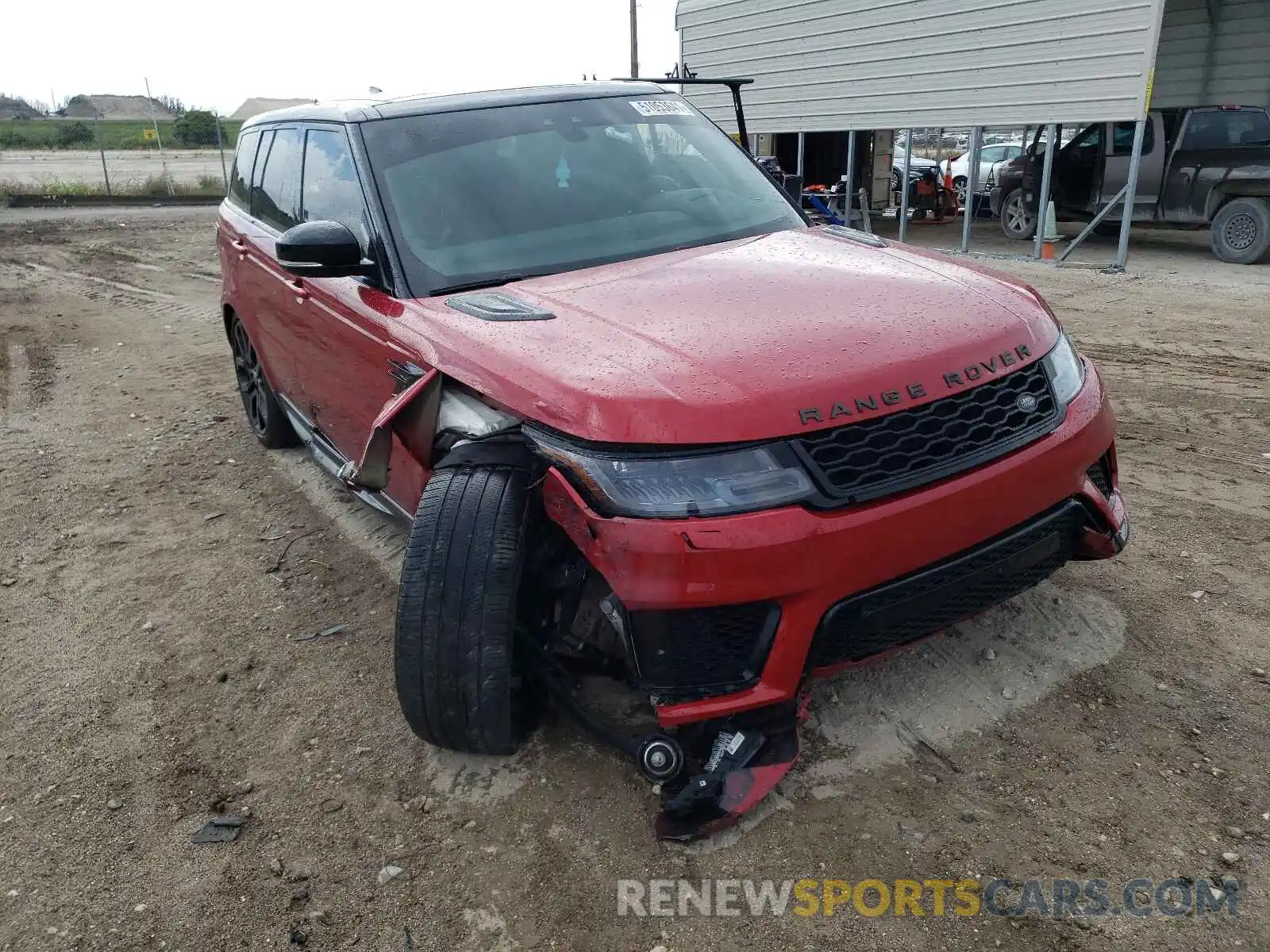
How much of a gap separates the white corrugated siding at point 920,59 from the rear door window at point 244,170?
376 inches

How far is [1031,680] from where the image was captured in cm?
306

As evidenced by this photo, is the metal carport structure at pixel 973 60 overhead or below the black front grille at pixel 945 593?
overhead

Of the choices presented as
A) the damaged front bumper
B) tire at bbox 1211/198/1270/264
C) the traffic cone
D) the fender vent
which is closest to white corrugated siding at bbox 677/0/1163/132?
the traffic cone

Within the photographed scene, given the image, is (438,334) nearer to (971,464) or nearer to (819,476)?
(819,476)

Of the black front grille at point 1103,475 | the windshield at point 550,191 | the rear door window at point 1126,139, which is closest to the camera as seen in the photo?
the black front grille at point 1103,475

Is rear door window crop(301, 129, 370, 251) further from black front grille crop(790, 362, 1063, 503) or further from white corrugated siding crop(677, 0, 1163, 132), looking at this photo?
white corrugated siding crop(677, 0, 1163, 132)

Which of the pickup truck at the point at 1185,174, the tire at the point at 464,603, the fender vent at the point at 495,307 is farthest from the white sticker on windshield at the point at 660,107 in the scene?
the pickup truck at the point at 1185,174

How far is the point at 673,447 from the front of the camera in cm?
227

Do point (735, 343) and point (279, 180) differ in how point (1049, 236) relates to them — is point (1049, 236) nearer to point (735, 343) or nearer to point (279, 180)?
point (279, 180)

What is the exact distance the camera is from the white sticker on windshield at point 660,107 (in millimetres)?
3938

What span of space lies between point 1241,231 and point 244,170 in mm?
10715

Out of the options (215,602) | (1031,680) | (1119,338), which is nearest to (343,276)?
(215,602)

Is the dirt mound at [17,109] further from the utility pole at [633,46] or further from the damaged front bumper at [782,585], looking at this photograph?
the damaged front bumper at [782,585]

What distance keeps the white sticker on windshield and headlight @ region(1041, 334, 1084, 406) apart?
1925 millimetres
